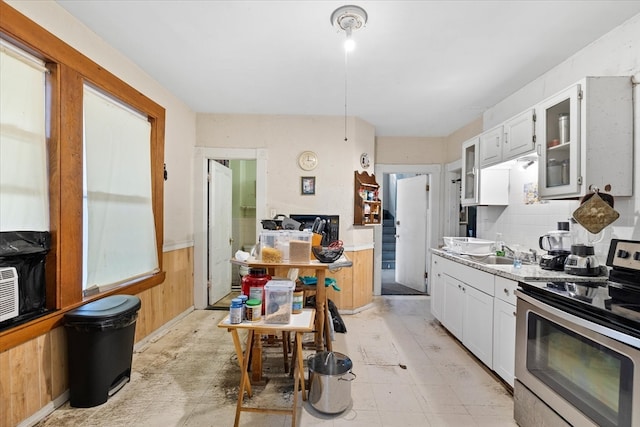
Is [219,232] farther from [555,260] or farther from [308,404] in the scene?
[555,260]

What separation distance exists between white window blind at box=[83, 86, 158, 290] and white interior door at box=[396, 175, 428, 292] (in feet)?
12.7

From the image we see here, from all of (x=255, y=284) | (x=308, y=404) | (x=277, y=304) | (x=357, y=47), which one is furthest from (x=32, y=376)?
(x=357, y=47)

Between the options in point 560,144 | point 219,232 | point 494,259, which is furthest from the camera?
point 219,232

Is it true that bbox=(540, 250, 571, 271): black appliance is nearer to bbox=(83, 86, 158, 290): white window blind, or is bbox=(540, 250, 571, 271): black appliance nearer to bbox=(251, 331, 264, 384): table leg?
bbox=(251, 331, 264, 384): table leg

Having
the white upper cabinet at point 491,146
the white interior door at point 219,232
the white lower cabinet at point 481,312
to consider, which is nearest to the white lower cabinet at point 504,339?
the white lower cabinet at point 481,312

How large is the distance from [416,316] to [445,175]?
2275 mm

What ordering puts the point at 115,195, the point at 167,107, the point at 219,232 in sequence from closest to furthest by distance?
the point at 115,195 < the point at 167,107 < the point at 219,232

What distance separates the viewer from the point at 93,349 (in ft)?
6.27

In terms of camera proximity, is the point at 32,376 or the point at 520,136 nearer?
the point at 32,376

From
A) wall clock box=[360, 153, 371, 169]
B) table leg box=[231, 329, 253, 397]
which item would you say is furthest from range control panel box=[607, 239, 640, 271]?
wall clock box=[360, 153, 371, 169]

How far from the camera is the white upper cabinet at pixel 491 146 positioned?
2.83 m

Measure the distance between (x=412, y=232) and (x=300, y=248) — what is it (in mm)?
3609

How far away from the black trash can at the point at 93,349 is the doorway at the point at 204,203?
1860 mm

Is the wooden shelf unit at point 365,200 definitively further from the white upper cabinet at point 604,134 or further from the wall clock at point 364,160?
the white upper cabinet at point 604,134
